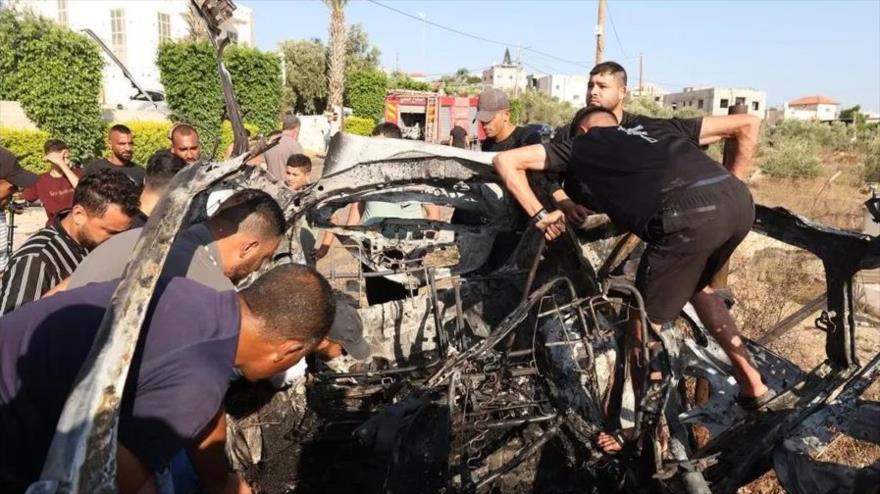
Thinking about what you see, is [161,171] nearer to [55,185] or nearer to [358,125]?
[55,185]

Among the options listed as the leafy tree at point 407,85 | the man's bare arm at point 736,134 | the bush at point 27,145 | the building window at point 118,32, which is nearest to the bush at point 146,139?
the bush at point 27,145

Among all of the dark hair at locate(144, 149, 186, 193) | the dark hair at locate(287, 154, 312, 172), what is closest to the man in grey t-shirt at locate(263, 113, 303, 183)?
the dark hair at locate(287, 154, 312, 172)

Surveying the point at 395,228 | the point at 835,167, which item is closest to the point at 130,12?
the point at 835,167

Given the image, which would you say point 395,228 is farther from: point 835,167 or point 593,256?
point 835,167

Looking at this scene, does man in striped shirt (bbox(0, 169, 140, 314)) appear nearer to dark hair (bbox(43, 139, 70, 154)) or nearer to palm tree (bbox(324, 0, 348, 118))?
dark hair (bbox(43, 139, 70, 154))

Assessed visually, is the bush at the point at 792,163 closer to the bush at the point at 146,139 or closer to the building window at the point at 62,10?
the bush at the point at 146,139

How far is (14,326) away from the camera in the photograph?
1878 mm

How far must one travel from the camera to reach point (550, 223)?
10.3 feet

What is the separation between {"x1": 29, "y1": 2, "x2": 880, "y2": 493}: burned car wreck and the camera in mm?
2504

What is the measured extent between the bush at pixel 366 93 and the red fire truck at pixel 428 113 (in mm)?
7163

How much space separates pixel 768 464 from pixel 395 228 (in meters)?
2.46

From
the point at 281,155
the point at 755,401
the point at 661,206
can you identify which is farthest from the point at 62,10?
the point at 755,401

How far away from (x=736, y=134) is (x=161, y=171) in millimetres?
3263

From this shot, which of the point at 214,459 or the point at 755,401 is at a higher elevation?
the point at 214,459
